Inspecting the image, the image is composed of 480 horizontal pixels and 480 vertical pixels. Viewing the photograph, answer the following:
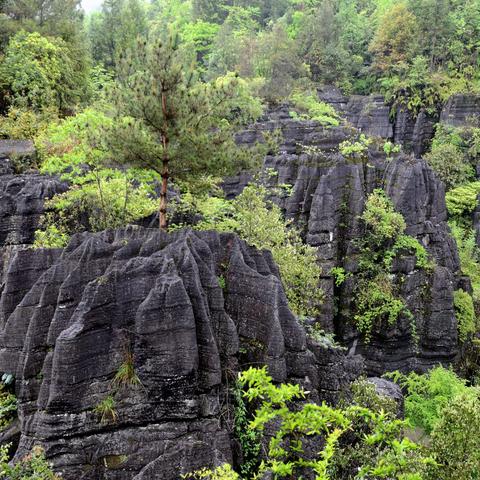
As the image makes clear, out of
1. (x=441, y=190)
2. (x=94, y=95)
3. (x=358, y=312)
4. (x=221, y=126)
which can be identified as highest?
(x=94, y=95)

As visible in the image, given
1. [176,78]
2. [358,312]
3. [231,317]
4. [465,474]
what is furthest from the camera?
[358,312]

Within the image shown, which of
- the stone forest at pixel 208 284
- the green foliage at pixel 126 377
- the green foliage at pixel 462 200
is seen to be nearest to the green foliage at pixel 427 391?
the stone forest at pixel 208 284

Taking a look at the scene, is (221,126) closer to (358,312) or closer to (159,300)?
(159,300)

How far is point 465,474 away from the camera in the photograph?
23.0ft

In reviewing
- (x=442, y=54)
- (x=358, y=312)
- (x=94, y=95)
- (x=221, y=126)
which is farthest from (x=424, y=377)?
(x=442, y=54)

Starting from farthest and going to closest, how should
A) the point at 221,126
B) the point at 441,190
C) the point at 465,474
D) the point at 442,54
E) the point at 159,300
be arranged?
the point at 442,54, the point at 441,190, the point at 221,126, the point at 159,300, the point at 465,474

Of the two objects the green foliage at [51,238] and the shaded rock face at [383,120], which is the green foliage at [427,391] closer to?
the green foliage at [51,238]

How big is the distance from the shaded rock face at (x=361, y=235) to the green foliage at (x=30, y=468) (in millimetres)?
15487

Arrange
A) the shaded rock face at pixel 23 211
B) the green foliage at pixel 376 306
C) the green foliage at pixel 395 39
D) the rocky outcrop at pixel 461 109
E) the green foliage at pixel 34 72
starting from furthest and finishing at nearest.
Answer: the green foliage at pixel 395 39, the rocky outcrop at pixel 461 109, the green foliage at pixel 34 72, the green foliage at pixel 376 306, the shaded rock face at pixel 23 211

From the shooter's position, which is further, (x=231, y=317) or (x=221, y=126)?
(x=221, y=126)

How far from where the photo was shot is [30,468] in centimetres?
787

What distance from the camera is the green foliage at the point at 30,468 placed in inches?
291

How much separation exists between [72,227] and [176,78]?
7225mm

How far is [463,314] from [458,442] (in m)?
18.9
